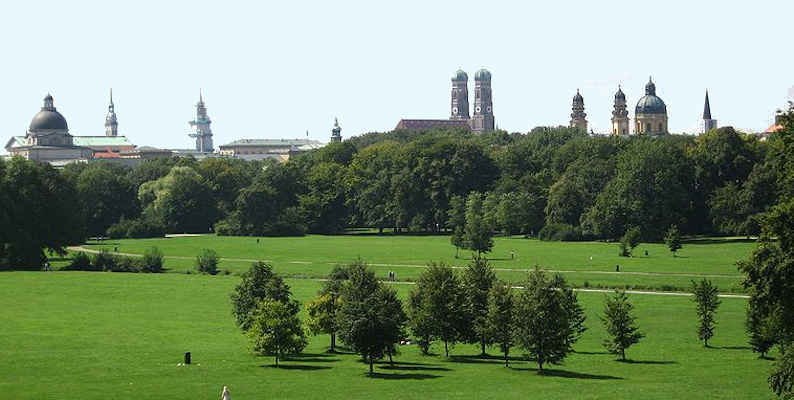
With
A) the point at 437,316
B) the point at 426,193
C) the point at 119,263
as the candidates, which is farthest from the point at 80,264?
the point at 426,193

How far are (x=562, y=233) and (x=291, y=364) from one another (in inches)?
2757

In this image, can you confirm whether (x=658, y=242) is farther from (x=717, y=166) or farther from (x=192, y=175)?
(x=192, y=175)

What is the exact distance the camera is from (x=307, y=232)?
14525 cm

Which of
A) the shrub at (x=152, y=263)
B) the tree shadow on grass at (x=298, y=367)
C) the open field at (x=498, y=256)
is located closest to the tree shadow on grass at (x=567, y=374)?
the tree shadow on grass at (x=298, y=367)

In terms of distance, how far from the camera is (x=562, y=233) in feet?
404

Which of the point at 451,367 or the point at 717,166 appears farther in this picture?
the point at 717,166

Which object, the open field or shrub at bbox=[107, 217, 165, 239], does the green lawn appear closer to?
the open field

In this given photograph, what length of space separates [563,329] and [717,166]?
75.7 metres

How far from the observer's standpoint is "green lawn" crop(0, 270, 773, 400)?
158 feet

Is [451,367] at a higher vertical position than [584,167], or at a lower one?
lower

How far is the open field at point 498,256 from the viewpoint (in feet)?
279

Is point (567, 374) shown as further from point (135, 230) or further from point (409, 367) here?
point (135, 230)

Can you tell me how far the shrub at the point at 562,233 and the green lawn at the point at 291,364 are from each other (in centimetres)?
4697

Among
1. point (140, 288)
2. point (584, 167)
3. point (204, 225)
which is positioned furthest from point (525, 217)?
point (140, 288)
